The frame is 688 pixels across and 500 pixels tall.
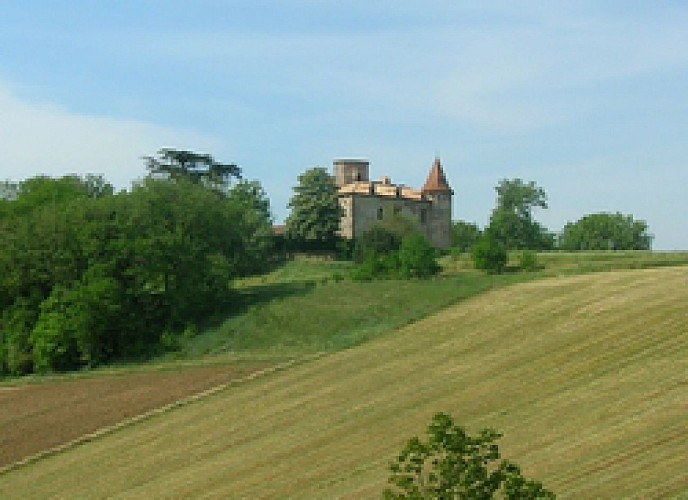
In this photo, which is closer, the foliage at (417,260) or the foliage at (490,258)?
the foliage at (417,260)

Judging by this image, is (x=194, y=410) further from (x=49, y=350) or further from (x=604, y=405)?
(x=49, y=350)

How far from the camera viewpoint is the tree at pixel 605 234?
143875 millimetres

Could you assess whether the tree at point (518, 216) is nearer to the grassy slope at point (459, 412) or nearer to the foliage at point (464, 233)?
the foliage at point (464, 233)

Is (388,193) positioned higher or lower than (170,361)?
higher

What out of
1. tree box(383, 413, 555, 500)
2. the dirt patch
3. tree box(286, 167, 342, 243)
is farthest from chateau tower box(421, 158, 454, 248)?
tree box(383, 413, 555, 500)

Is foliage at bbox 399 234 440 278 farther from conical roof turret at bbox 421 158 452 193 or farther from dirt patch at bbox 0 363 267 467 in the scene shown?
conical roof turret at bbox 421 158 452 193

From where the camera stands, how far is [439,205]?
114m

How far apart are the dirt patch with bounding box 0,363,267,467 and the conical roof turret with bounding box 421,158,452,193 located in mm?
65292

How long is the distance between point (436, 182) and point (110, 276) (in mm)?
57646

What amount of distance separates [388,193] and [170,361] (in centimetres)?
5918

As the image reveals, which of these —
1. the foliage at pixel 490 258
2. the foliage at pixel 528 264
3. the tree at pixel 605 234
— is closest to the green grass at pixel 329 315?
the foliage at pixel 490 258

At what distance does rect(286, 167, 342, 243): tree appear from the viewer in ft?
330

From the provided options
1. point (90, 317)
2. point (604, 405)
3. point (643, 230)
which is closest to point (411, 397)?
point (604, 405)

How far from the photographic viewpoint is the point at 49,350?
58469mm
